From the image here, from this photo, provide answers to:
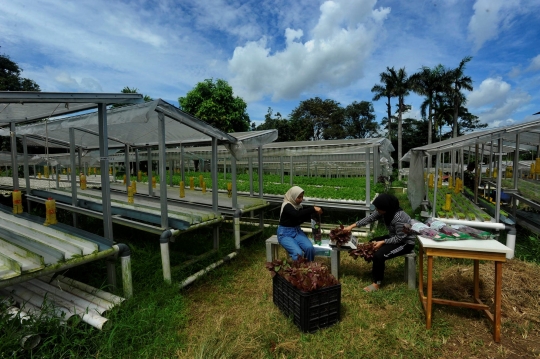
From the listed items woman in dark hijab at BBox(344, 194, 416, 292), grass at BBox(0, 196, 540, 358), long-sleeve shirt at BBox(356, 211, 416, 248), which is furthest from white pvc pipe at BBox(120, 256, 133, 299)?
long-sleeve shirt at BBox(356, 211, 416, 248)

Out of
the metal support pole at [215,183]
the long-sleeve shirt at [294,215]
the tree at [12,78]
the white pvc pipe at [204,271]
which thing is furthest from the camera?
the tree at [12,78]

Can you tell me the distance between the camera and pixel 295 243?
14.4ft

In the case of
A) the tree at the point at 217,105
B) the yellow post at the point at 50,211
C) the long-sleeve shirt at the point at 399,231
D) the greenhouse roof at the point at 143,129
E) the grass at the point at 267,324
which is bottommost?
the grass at the point at 267,324

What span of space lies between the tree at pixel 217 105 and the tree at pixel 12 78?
13442mm

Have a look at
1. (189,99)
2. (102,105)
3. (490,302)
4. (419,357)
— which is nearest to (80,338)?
(102,105)

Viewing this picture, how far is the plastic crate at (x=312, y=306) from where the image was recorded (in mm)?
3047

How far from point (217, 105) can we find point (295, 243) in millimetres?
23459

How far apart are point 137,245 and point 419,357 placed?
5337 mm

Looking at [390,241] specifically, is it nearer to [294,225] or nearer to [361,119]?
[294,225]

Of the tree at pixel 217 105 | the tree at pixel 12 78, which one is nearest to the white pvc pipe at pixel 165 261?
the tree at pixel 217 105

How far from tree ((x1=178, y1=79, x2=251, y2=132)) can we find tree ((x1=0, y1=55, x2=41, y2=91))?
1344cm

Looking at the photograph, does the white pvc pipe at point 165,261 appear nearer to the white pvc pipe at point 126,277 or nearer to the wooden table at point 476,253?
the white pvc pipe at point 126,277

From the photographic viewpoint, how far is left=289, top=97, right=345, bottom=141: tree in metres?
39.6

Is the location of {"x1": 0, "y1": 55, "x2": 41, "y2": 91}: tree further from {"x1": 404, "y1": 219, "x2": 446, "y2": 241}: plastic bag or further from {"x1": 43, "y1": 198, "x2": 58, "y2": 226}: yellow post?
{"x1": 404, "y1": 219, "x2": 446, "y2": 241}: plastic bag
